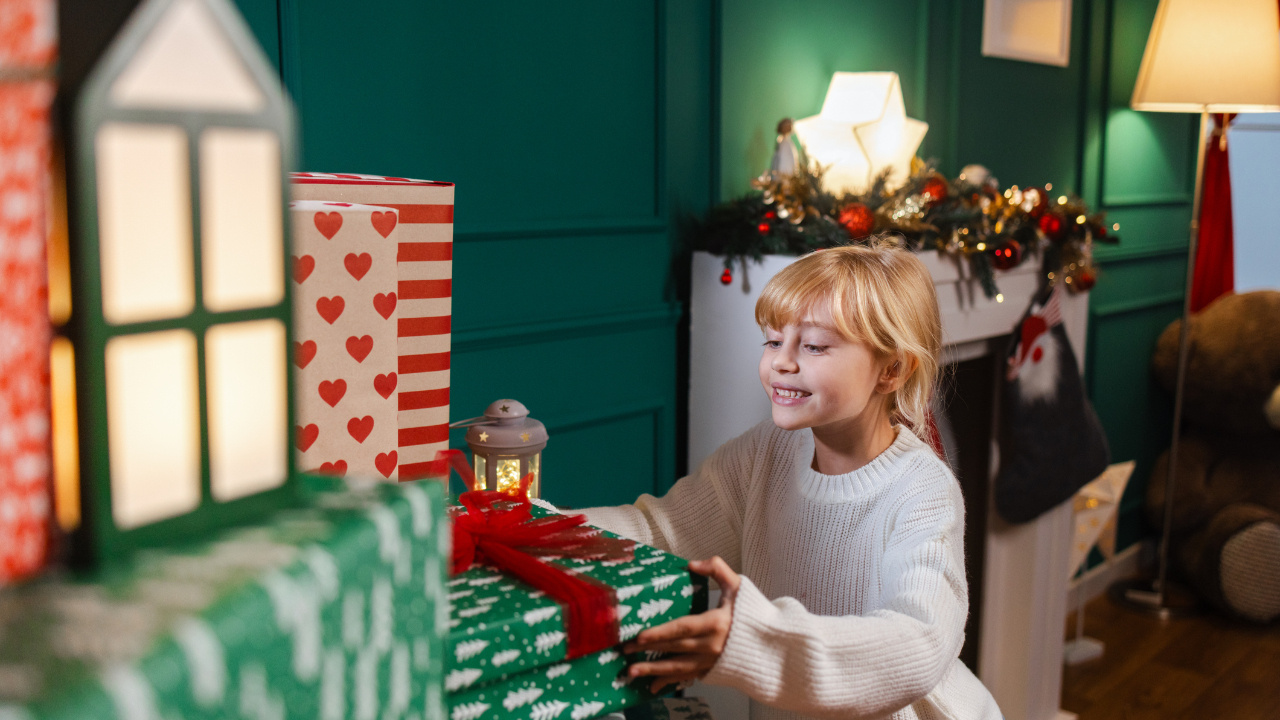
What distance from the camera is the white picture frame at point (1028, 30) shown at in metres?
2.75

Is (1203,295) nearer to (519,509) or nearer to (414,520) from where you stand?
(519,509)

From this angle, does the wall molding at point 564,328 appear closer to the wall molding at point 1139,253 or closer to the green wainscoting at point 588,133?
the green wainscoting at point 588,133

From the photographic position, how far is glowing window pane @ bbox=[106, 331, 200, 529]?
0.32 m

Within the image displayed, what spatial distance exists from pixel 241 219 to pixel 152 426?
0.26 feet

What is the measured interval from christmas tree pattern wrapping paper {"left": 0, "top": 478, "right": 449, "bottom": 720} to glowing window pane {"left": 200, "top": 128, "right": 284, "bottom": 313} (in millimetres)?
89

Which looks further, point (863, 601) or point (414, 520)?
point (863, 601)

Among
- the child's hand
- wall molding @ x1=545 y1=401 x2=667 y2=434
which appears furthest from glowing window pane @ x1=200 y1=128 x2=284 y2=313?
wall molding @ x1=545 y1=401 x2=667 y2=434

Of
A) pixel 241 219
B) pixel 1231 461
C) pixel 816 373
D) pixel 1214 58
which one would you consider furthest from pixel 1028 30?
pixel 241 219

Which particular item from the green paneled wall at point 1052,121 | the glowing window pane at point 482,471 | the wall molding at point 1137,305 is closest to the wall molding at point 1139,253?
the green paneled wall at point 1052,121

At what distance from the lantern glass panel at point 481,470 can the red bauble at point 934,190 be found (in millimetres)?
1263

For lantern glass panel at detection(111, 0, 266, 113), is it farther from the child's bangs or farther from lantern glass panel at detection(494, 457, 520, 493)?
the child's bangs

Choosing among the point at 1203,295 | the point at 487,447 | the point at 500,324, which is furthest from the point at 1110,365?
the point at 487,447

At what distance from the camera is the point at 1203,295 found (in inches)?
147

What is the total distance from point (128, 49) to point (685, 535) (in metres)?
0.98
